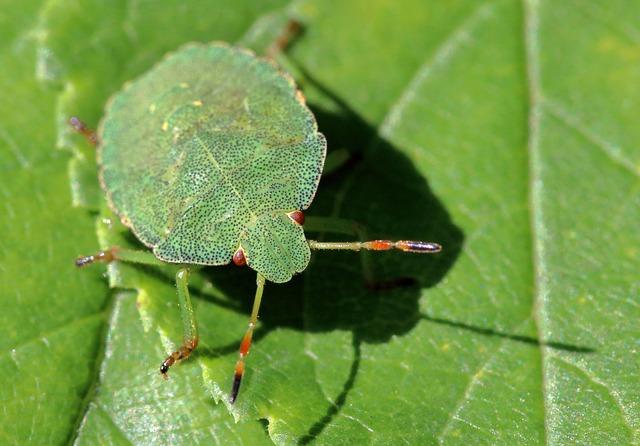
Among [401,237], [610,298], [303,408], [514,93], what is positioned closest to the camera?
[303,408]

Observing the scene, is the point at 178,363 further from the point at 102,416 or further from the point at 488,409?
the point at 488,409

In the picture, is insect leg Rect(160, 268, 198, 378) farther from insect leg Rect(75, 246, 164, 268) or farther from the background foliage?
insect leg Rect(75, 246, 164, 268)

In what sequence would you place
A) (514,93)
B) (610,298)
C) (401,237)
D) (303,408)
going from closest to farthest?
(303,408)
(610,298)
(401,237)
(514,93)

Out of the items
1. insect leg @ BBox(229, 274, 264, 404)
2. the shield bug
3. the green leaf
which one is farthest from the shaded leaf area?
the green leaf

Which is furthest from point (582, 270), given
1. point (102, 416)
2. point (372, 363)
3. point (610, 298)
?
point (102, 416)

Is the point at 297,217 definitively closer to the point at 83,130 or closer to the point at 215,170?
the point at 215,170

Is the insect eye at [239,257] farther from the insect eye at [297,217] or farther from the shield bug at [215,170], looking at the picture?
the insect eye at [297,217]
